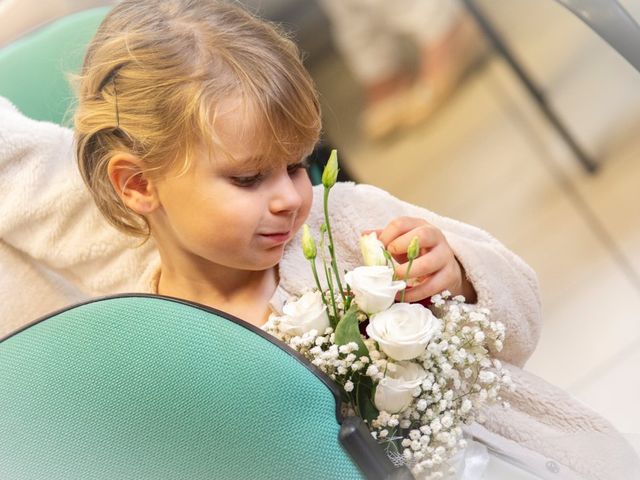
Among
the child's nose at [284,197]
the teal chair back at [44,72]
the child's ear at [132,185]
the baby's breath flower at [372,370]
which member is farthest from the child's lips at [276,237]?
the teal chair back at [44,72]

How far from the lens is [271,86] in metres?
0.85

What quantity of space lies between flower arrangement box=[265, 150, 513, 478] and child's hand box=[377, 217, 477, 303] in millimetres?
106

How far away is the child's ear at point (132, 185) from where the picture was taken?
92 cm

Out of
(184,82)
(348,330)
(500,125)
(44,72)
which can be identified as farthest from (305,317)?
(500,125)

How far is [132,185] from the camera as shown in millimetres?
938

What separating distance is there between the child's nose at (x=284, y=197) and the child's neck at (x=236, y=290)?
0.20 m

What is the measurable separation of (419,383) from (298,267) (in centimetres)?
36

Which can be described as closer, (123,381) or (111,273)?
(123,381)

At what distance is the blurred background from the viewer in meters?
1.52

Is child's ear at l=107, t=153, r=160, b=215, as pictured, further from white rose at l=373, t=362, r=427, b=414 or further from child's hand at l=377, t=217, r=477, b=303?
white rose at l=373, t=362, r=427, b=414

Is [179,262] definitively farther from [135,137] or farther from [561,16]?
[561,16]

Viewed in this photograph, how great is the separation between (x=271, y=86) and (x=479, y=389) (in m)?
0.37

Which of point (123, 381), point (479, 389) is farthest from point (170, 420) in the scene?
point (479, 389)

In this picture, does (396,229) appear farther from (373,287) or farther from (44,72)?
(44,72)
